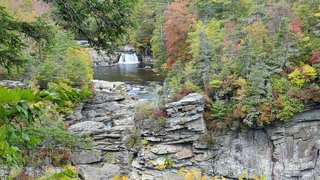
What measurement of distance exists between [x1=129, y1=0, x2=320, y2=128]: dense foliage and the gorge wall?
677 mm

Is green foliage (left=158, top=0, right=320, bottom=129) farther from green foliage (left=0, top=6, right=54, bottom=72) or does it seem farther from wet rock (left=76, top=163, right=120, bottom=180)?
green foliage (left=0, top=6, right=54, bottom=72)

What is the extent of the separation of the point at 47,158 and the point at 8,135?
51.0 ft

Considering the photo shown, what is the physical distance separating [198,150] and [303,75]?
534 centimetres

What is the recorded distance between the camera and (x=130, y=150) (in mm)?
17594

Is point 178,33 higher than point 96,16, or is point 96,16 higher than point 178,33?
point 178,33

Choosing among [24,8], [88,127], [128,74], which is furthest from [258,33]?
[24,8]

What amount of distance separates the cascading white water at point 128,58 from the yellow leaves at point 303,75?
78.9 ft

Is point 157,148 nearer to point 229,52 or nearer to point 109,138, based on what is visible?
point 109,138

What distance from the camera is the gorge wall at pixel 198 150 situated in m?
15.5

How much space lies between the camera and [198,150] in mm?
16594

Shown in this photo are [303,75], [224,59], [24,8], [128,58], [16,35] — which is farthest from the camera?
[128,58]

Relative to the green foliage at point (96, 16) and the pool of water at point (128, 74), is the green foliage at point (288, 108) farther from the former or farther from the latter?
the pool of water at point (128, 74)

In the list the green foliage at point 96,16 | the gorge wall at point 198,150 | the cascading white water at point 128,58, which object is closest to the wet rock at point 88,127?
the gorge wall at point 198,150

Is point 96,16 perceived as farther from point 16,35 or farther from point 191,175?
point 191,175
